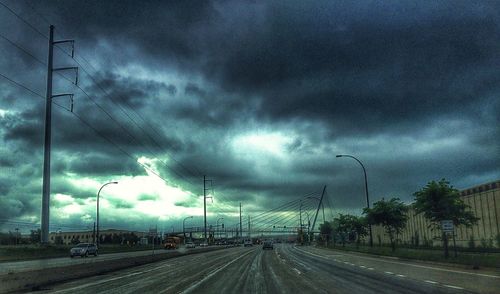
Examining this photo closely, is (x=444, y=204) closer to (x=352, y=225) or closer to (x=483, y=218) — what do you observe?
(x=483, y=218)

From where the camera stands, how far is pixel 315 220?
181 metres

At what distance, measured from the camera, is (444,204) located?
3528cm

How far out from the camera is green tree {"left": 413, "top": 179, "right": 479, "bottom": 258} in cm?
3503

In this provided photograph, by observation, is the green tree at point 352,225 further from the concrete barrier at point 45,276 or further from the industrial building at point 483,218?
the concrete barrier at point 45,276

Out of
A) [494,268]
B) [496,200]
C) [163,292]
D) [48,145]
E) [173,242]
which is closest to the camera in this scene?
[163,292]

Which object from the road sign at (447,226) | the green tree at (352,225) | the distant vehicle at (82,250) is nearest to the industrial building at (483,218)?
the road sign at (447,226)

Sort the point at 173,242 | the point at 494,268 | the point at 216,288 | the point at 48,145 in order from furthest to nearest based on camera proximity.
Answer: the point at 173,242 → the point at 48,145 → the point at 494,268 → the point at 216,288

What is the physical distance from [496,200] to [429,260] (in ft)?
60.2

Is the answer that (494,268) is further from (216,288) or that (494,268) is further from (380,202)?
(380,202)

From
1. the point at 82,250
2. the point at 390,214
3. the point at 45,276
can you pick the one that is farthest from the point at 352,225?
the point at 45,276

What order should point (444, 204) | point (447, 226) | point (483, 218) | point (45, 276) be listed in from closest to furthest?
point (45, 276), point (447, 226), point (444, 204), point (483, 218)

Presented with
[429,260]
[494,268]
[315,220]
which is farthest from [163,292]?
[315,220]

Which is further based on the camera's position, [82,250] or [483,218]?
[82,250]

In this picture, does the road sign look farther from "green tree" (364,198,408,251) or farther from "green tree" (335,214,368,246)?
"green tree" (335,214,368,246)
